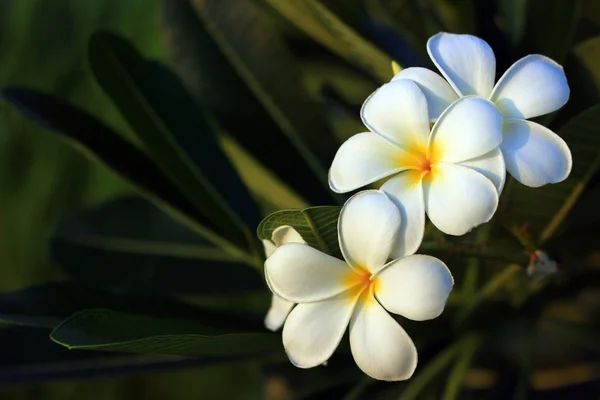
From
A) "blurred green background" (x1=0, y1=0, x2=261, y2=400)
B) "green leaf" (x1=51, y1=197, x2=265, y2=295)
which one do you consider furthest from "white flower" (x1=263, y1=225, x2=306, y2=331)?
"blurred green background" (x1=0, y1=0, x2=261, y2=400)

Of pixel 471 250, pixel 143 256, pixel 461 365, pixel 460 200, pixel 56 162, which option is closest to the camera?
pixel 460 200

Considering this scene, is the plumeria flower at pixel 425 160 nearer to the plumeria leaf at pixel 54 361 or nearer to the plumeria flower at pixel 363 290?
the plumeria flower at pixel 363 290

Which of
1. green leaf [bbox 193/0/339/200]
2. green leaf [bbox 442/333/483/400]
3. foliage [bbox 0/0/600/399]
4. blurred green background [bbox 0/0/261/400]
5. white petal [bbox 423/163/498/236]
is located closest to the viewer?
white petal [bbox 423/163/498/236]

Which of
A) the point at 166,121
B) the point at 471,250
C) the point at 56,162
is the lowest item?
the point at 56,162

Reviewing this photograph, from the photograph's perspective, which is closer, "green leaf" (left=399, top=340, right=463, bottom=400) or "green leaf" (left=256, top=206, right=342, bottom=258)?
"green leaf" (left=256, top=206, right=342, bottom=258)

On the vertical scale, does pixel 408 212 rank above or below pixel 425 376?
above

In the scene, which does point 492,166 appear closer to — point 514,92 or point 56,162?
point 514,92

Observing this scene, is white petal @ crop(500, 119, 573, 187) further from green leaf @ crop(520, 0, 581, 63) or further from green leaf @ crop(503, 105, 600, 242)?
green leaf @ crop(520, 0, 581, 63)

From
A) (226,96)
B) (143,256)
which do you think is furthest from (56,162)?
(226,96)
